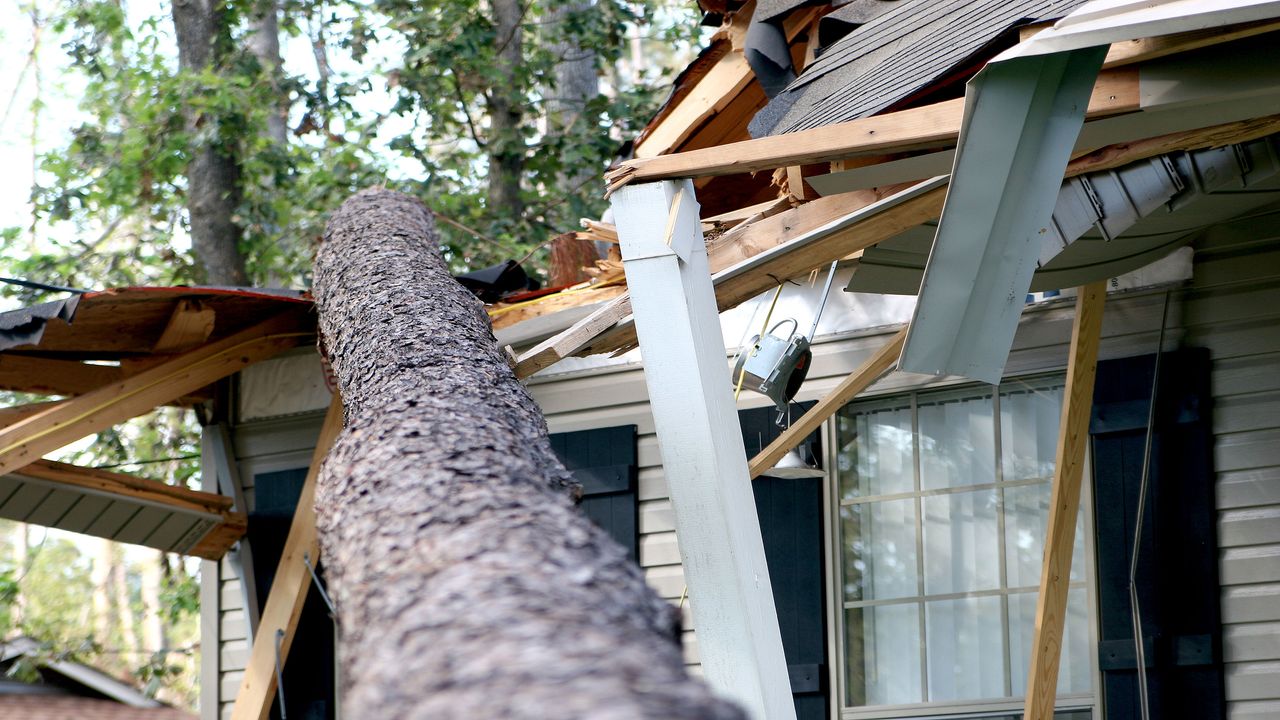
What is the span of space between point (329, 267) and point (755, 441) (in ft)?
7.27

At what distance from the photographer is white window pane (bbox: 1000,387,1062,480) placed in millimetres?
6047

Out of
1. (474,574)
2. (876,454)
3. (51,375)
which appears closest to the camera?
(474,574)

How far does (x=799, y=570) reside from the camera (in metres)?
6.35

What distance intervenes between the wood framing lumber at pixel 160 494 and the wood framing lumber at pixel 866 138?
4.43 m

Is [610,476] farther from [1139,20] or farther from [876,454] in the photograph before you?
[1139,20]

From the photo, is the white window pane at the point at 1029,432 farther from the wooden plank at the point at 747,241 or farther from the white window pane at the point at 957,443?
the wooden plank at the point at 747,241

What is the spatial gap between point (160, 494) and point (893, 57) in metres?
4.65

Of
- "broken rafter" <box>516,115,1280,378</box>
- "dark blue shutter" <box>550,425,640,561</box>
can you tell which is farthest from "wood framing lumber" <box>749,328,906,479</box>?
"dark blue shutter" <box>550,425,640,561</box>

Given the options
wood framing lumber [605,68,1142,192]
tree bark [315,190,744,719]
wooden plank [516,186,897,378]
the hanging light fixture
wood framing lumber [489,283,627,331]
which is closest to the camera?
tree bark [315,190,744,719]

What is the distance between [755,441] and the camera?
22.0ft

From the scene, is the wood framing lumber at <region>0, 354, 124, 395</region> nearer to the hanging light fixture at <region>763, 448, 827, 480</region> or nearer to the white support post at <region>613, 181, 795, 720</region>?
the hanging light fixture at <region>763, 448, 827, 480</region>

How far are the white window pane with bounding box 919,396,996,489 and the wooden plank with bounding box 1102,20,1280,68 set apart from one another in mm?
2870

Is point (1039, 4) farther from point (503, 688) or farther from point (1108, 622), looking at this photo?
point (503, 688)

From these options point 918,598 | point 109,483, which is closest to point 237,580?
point 109,483
